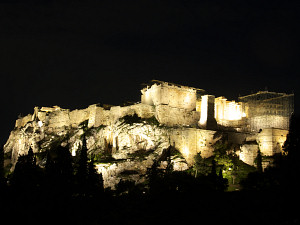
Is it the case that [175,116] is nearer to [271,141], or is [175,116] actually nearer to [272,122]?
[271,141]

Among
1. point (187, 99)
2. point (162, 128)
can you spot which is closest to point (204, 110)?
point (187, 99)

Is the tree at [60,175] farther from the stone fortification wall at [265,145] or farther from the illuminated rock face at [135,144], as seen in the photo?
the stone fortification wall at [265,145]

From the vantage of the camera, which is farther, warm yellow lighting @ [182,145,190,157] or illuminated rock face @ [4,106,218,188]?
warm yellow lighting @ [182,145,190,157]

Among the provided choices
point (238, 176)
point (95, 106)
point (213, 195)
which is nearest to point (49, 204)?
point (213, 195)

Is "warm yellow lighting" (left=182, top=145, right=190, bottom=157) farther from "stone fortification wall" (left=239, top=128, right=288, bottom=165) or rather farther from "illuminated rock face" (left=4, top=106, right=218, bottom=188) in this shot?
"stone fortification wall" (left=239, top=128, right=288, bottom=165)

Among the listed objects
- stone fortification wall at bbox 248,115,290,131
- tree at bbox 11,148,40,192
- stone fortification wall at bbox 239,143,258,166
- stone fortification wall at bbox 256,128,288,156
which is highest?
stone fortification wall at bbox 248,115,290,131

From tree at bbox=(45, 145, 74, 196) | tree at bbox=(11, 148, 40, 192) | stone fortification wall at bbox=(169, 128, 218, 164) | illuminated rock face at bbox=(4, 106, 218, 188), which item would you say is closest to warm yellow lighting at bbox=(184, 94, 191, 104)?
illuminated rock face at bbox=(4, 106, 218, 188)

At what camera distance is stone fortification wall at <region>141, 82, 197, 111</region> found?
7006 cm

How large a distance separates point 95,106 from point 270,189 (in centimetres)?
4325

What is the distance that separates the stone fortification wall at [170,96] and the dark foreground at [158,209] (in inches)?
1211

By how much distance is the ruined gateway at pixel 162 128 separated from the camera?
6138 cm

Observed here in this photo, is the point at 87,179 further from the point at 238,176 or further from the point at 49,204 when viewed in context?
the point at 238,176

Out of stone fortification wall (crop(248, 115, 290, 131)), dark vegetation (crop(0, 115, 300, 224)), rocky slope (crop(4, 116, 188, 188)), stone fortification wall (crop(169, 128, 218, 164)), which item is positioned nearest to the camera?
dark vegetation (crop(0, 115, 300, 224))

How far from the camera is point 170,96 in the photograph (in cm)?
7069
